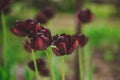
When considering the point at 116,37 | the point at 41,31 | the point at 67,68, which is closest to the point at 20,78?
the point at 67,68

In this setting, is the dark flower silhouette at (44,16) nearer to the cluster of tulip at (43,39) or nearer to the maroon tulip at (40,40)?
the cluster of tulip at (43,39)

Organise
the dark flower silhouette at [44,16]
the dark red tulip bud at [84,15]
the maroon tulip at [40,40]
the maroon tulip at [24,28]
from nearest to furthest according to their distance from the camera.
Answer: the maroon tulip at [40,40]
the maroon tulip at [24,28]
the dark red tulip bud at [84,15]
the dark flower silhouette at [44,16]

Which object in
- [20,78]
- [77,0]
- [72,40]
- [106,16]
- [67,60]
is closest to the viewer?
[72,40]

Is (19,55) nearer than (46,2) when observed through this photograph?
Yes

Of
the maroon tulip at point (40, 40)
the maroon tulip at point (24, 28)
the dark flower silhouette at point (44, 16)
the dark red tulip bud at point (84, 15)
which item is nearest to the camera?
the maroon tulip at point (40, 40)

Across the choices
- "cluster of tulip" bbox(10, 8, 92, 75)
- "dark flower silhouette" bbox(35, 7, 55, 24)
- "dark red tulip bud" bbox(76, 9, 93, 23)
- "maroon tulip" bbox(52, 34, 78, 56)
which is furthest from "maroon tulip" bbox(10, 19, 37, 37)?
"dark flower silhouette" bbox(35, 7, 55, 24)

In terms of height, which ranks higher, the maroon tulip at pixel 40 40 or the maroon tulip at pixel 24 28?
the maroon tulip at pixel 24 28

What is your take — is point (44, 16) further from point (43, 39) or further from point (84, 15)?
point (43, 39)

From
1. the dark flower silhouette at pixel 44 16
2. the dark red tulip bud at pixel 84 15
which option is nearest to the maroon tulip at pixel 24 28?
the dark red tulip bud at pixel 84 15

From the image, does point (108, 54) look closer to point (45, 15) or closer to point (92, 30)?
point (92, 30)
